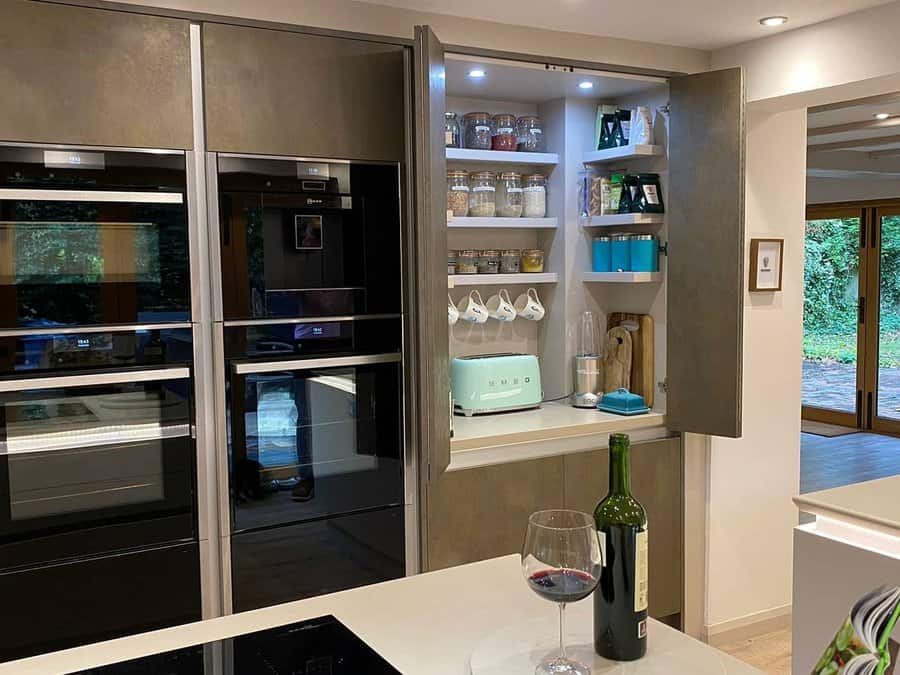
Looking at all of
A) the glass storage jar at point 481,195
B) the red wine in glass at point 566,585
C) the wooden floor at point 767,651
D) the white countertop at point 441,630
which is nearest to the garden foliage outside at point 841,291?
the wooden floor at point 767,651

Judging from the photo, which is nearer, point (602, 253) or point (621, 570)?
point (621, 570)

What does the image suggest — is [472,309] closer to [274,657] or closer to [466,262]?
[466,262]

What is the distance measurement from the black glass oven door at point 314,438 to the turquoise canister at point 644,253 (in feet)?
4.02

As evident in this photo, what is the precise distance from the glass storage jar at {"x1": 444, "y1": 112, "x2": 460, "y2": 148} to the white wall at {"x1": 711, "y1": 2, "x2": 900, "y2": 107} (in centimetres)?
106

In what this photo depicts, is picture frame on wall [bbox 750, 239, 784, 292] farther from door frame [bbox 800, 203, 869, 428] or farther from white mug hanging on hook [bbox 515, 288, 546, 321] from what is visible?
door frame [bbox 800, 203, 869, 428]

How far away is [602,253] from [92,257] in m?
2.11

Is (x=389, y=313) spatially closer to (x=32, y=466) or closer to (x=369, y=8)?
(x=369, y=8)

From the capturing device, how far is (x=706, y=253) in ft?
11.3

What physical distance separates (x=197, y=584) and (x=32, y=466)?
0.60 metres

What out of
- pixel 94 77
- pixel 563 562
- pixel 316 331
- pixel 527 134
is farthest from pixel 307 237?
pixel 563 562

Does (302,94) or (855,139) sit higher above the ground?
(855,139)

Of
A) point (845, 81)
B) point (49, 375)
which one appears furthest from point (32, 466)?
point (845, 81)

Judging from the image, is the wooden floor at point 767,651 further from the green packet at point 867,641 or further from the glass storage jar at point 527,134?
the green packet at point 867,641

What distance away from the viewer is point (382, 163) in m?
2.94
